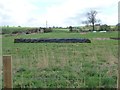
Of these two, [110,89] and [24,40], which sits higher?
[24,40]

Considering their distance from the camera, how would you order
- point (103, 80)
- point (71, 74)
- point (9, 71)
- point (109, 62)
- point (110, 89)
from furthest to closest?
point (109, 62), point (71, 74), point (103, 80), point (110, 89), point (9, 71)

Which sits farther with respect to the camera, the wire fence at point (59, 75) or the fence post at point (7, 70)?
the wire fence at point (59, 75)

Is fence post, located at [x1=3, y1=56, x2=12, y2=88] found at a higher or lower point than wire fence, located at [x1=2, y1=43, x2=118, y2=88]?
higher

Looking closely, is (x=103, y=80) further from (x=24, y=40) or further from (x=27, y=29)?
(x=24, y=40)

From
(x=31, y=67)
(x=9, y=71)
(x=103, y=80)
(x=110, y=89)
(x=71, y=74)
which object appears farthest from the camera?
(x=31, y=67)

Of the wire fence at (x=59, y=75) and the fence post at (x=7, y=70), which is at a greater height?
the fence post at (x=7, y=70)

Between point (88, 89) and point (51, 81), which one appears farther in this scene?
point (51, 81)

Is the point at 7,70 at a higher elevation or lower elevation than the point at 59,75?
higher

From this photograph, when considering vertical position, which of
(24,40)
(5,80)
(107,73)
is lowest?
(107,73)

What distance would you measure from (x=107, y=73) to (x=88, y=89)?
144cm

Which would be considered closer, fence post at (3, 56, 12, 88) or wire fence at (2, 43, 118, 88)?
fence post at (3, 56, 12, 88)

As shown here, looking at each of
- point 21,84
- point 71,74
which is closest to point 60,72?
point 71,74

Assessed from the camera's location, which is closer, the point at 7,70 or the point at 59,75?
the point at 7,70

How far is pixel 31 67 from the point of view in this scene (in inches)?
210
